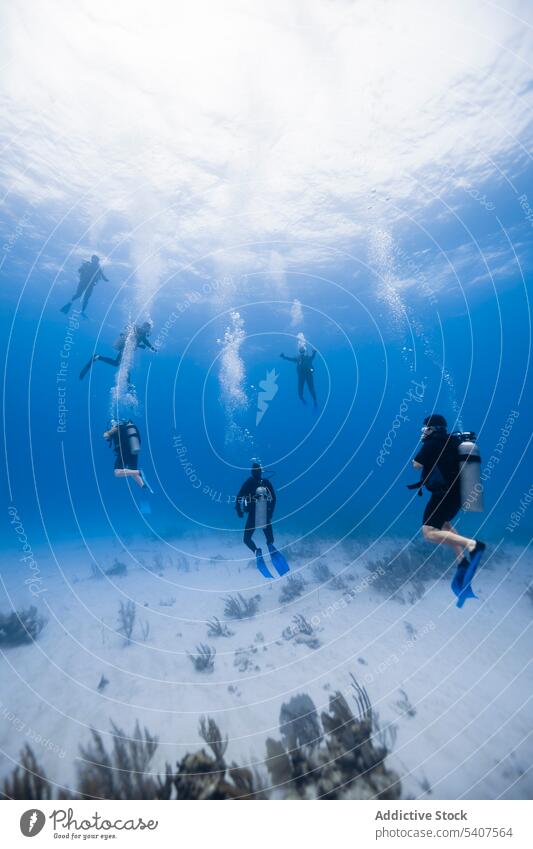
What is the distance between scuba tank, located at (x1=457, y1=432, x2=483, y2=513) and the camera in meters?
5.86

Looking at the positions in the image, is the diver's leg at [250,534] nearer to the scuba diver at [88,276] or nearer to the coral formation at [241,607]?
the coral formation at [241,607]

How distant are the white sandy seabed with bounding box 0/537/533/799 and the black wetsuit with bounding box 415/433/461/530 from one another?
4235 millimetres

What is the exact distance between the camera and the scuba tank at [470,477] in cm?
586

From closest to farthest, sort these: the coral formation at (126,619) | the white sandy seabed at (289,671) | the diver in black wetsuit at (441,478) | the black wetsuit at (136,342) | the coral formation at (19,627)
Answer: the diver in black wetsuit at (441,478)
the white sandy seabed at (289,671)
the coral formation at (19,627)
the coral formation at (126,619)
the black wetsuit at (136,342)

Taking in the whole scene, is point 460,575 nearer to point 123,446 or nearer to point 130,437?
point 130,437

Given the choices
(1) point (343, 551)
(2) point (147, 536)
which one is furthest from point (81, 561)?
(1) point (343, 551)

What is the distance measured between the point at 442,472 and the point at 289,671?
6246mm

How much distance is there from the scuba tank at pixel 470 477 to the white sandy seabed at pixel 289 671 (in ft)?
14.8

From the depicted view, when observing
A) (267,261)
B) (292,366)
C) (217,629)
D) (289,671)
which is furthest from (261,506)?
(292,366)

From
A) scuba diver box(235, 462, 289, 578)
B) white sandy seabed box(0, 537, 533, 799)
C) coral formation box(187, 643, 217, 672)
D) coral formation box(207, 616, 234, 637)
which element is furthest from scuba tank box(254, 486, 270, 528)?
coral formation box(207, 616, 234, 637)

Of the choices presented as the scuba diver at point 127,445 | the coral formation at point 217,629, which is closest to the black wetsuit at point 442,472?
the scuba diver at point 127,445

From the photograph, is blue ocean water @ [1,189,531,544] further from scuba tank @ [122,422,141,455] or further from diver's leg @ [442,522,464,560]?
scuba tank @ [122,422,141,455]

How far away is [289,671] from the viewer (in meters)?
8.66

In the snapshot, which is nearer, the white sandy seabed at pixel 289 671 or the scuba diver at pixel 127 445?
the white sandy seabed at pixel 289 671
